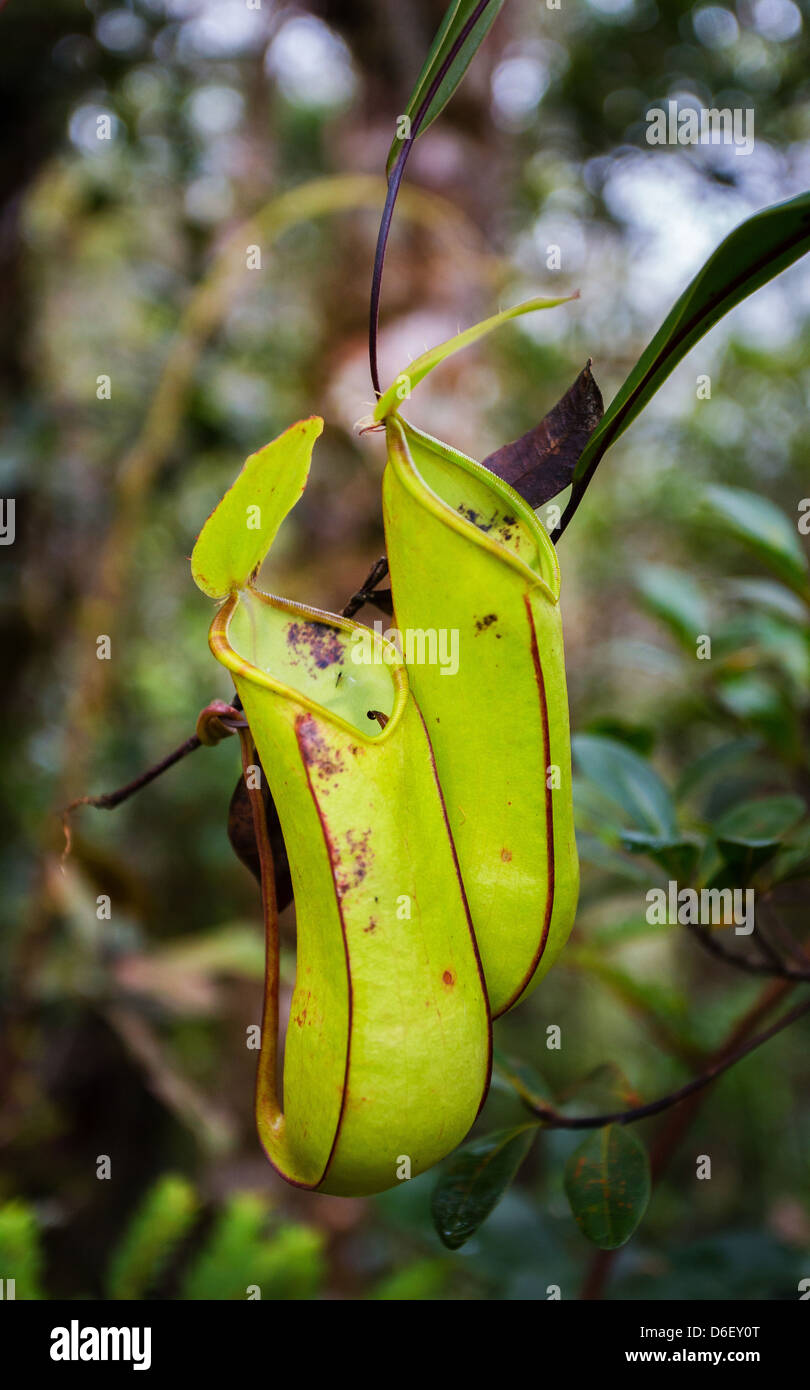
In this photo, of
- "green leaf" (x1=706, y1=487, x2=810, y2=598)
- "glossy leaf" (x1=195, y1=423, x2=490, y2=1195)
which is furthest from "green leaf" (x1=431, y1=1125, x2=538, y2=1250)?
"green leaf" (x1=706, y1=487, x2=810, y2=598)

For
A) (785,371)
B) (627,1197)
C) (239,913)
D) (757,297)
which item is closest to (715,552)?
(785,371)

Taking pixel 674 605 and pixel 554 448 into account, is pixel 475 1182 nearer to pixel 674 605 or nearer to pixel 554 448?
pixel 554 448

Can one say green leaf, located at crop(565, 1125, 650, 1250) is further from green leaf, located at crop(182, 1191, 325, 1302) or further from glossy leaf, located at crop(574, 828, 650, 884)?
green leaf, located at crop(182, 1191, 325, 1302)

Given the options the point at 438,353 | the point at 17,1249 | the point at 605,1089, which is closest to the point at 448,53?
the point at 438,353

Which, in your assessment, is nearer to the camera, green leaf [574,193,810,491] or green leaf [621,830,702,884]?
green leaf [574,193,810,491]
